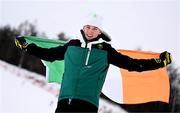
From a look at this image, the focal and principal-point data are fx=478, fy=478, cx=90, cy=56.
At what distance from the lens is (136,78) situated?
17.5 feet

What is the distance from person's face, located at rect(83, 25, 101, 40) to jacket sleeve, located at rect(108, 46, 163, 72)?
0.17 meters

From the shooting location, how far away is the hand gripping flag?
209 inches

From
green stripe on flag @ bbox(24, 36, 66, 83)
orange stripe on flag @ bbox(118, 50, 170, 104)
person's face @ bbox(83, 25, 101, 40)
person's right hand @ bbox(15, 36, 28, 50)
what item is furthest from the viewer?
orange stripe on flag @ bbox(118, 50, 170, 104)

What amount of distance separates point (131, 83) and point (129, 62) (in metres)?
1.19

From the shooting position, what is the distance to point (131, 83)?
5.34m

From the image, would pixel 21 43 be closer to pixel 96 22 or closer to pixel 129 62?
pixel 96 22

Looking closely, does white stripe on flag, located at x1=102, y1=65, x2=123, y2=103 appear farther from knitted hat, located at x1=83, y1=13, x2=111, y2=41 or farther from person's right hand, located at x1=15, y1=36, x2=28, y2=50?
person's right hand, located at x1=15, y1=36, x2=28, y2=50

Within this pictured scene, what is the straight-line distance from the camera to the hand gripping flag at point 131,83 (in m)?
5.32

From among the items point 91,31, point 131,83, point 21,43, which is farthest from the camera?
point 131,83

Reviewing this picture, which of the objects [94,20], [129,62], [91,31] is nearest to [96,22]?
[94,20]

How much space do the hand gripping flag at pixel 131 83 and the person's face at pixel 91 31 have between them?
3.85 ft

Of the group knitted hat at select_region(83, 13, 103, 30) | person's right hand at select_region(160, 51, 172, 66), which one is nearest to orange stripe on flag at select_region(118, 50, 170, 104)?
person's right hand at select_region(160, 51, 172, 66)

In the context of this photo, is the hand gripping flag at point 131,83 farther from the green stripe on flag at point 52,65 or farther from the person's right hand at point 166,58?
the person's right hand at point 166,58

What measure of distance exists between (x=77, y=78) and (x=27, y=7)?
183ft
